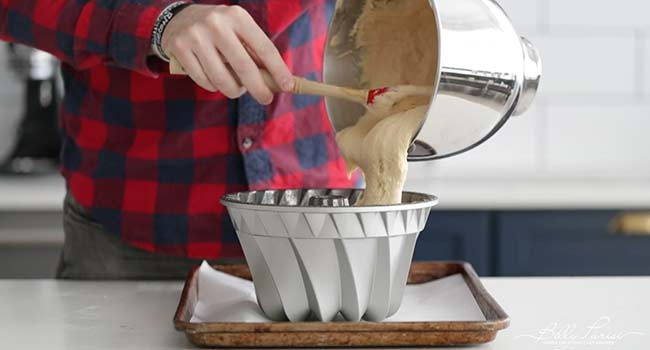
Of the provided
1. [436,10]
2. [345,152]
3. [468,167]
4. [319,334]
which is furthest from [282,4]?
[468,167]

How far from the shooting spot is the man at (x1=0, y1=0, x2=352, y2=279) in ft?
4.17

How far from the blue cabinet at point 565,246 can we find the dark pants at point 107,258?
0.72 metres

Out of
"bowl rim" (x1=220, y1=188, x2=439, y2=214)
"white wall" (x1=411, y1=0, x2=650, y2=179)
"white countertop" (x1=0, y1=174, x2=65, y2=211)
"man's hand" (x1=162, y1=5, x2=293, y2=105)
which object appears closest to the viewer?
"bowl rim" (x1=220, y1=188, x2=439, y2=214)

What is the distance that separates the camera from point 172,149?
1293mm

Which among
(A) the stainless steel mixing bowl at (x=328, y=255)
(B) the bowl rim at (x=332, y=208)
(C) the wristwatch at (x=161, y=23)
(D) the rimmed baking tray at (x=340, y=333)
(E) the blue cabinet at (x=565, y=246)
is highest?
(C) the wristwatch at (x=161, y=23)

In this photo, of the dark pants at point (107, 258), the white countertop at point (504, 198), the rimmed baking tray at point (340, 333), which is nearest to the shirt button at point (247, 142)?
the dark pants at point (107, 258)

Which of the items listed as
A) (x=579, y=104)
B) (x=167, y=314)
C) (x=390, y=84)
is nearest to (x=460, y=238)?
(x=579, y=104)

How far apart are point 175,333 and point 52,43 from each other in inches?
17.1

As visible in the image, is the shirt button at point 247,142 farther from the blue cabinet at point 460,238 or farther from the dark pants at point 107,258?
the blue cabinet at point 460,238

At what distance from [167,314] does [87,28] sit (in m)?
0.34

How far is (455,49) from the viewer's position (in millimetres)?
922

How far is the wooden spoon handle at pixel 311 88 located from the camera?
995 millimetres

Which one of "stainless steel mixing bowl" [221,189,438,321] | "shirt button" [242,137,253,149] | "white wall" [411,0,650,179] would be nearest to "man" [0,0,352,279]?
"shirt button" [242,137,253,149]

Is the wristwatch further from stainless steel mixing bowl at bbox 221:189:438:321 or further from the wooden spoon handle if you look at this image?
stainless steel mixing bowl at bbox 221:189:438:321
